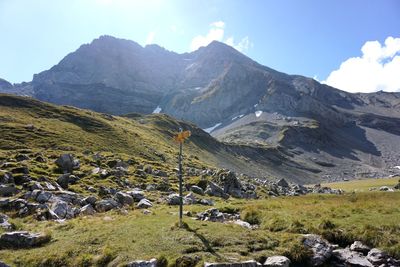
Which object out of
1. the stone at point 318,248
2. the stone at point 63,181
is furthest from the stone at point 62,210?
the stone at point 318,248

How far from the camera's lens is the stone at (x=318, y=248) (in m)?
21.0

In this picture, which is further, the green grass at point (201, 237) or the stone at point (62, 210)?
the stone at point (62, 210)

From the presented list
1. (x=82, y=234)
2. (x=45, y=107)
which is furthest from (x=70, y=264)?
(x=45, y=107)

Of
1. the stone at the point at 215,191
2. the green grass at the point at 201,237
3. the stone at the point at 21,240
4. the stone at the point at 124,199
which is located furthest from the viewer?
the stone at the point at 215,191

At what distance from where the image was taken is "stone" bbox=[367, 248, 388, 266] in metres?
20.5

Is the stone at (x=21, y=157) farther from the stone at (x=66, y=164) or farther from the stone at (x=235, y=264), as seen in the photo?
A: the stone at (x=235, y=264)

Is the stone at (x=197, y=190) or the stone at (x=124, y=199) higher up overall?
the stone at (x=124, y=199)

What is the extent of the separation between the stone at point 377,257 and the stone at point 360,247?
613 millimetres

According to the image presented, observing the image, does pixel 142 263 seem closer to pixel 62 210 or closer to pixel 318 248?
pixel 318 248

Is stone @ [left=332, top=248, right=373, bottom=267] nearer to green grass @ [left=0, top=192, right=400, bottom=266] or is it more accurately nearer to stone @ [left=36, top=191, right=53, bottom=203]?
green grass @ [left=0, top=192, right=400, bottom=266]

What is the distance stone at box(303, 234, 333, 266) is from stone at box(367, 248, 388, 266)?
2119 mm

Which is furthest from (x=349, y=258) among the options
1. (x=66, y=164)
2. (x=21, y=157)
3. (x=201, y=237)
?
(x=21, y=157)

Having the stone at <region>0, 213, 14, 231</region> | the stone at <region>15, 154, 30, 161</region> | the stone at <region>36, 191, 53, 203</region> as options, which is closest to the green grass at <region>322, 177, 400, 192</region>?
the stone at <region>15, 154, 30, 161</region>

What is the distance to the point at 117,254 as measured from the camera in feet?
69.9
